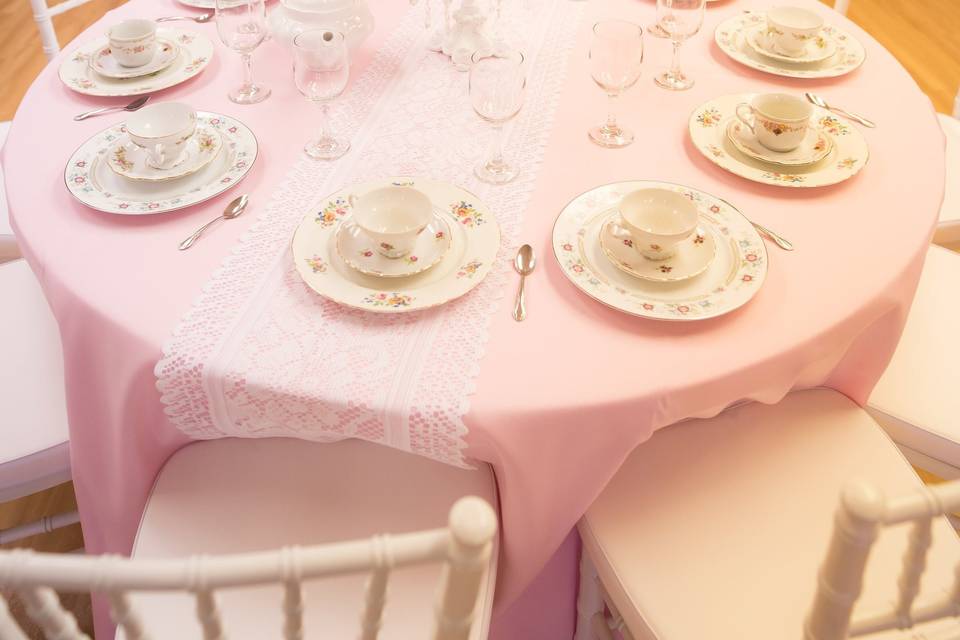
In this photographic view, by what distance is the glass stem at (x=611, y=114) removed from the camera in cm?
129

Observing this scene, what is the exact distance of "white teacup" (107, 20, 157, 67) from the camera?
4.57 feet

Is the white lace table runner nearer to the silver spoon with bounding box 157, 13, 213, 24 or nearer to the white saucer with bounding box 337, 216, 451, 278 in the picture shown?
the white saucer with bounding box 337, 216, 451, 278

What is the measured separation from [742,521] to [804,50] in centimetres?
88

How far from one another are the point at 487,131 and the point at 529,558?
0.66 metres

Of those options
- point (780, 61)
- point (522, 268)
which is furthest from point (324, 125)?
Answer: point (780, 61)

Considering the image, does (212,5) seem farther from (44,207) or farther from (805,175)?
(805,175)

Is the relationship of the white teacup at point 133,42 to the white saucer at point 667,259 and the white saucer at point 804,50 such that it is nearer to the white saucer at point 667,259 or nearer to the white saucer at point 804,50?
the white saucer at point 667,259

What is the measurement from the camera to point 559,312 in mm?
989

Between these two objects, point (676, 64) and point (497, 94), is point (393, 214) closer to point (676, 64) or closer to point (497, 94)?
point (497, 94)

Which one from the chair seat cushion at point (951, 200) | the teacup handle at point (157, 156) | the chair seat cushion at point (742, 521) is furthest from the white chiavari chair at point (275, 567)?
the chair seat cushion at point (951, 200)

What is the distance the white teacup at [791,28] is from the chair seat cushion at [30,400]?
1357 millimetres

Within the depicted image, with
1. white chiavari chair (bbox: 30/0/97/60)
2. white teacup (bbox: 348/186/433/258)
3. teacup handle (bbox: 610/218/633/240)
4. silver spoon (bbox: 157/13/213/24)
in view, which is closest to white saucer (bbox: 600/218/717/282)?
teacup handle (bbox: 610/218/633/240)

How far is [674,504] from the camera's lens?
112 centimetres

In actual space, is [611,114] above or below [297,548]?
below
